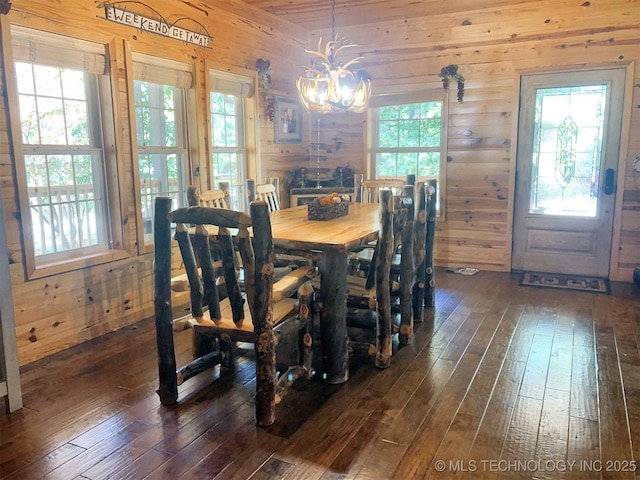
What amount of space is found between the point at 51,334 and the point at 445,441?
96.8 inches

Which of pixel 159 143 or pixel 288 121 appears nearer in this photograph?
pixel 159 143

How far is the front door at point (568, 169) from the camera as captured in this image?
465 centimetres

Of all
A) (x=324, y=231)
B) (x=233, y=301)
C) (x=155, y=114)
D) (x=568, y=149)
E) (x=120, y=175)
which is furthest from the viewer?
(x=568, y=149)

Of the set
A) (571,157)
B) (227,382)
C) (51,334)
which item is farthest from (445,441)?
(571,157)

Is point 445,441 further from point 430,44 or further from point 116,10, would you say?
point 430,44

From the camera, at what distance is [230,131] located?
4773 millimetres

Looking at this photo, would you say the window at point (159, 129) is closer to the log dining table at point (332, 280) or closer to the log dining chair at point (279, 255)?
the log dining chair at point (279, 255)

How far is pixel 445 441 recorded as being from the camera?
2.14m

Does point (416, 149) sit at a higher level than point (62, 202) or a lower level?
higher

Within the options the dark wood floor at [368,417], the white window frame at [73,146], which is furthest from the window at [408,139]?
the white window frame at [73,146]

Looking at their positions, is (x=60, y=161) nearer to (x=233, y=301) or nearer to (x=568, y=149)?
(x=233, y=301)

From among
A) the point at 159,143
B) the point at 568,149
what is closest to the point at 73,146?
the point at 159,143

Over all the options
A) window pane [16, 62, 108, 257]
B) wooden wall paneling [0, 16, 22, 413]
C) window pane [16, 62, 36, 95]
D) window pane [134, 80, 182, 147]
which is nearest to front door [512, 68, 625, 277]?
window pane [134, 80, 182, 147]

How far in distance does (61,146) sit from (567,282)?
4.41m
